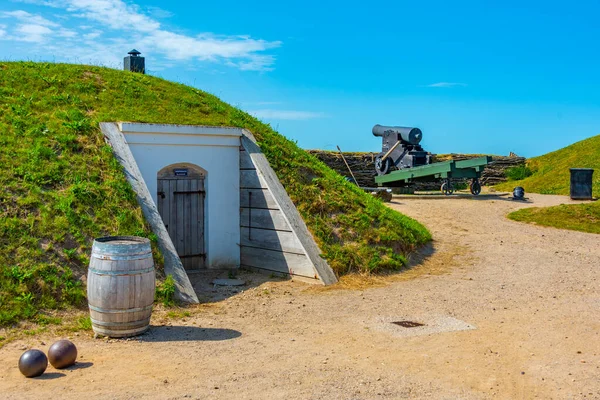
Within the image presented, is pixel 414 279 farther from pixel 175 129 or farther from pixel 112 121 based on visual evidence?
pixel 112 121

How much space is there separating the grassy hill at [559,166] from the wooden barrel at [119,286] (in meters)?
20.4

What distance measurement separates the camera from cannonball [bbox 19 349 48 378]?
6.11 metres

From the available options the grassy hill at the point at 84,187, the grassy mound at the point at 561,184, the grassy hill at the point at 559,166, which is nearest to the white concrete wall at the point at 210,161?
the grassy hill at the point at 84,187

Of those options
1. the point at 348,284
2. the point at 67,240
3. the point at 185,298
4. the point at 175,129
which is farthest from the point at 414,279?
the point at 67,240

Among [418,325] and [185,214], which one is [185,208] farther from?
[418,325]

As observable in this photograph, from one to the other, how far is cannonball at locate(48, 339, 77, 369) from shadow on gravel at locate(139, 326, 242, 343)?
115 cm

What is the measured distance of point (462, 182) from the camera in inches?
1098

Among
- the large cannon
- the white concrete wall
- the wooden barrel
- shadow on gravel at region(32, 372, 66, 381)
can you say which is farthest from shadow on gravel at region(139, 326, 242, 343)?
the large cannon

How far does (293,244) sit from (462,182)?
1805 centimetres

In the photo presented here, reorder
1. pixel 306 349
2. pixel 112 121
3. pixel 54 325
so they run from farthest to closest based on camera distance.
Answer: pixel 112 121, pixel 54 325, pixel 306 349

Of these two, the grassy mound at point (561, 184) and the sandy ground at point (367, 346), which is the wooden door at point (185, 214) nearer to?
the sandy ground at point (367, 346)

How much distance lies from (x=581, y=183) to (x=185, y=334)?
17489 millimetres

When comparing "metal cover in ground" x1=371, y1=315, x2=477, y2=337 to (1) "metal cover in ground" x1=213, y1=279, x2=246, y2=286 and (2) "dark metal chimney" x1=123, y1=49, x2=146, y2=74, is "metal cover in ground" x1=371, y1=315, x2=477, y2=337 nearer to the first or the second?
(1) "metal cover in ground" x1=213, y1=279, x2=246, y2=286

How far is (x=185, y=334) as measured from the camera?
307 inches
